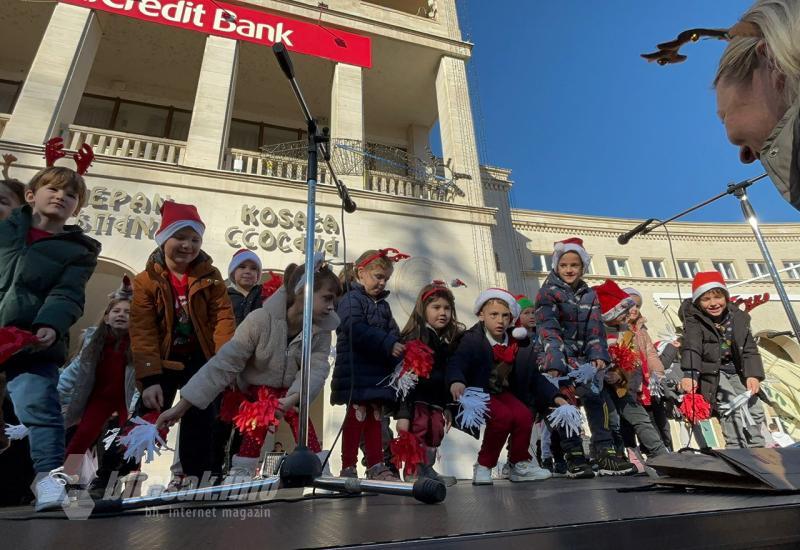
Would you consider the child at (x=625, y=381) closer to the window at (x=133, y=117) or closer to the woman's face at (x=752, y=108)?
the woman's face at (x=752, y=108)

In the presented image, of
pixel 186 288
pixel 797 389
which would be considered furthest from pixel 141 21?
pixel 797 389

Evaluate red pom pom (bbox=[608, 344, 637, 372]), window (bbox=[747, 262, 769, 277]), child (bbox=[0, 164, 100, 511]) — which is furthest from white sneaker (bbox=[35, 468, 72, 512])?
window (bbox=[747, 262, 769, 277])

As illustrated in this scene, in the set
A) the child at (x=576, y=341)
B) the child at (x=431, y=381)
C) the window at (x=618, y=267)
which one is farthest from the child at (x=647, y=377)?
the window at (x=618, y=267)

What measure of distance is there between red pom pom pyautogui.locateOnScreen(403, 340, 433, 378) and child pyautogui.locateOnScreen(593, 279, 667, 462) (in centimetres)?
153

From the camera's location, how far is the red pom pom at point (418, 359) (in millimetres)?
2686

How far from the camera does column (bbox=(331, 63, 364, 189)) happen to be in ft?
24.9

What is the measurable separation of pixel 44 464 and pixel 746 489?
2531mm

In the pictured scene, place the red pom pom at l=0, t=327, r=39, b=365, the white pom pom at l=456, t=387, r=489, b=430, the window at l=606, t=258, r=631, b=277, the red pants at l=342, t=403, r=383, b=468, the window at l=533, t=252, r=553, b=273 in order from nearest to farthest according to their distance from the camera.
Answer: the red pom pom at l=0, t=327, r=39, b=365
the white pom pom at l=456, t=387, r=489, b=430
the red pants at l=342, t=403, r=383, b=468
the window at l=533, t=252, r=553, b=273
the window at l=606, t=258, r=631, b=277

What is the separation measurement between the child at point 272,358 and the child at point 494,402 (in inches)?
36.4

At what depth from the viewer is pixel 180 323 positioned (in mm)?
2379

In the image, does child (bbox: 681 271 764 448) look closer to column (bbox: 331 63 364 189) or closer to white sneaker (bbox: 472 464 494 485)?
white sneaker (bbox: 472 464 494 485)

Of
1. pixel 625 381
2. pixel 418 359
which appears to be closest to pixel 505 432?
pixel 418 359

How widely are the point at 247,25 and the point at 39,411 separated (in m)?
8.29

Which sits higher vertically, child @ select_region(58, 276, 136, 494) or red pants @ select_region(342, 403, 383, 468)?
child @ select_region(58, 276, 136, 494)
